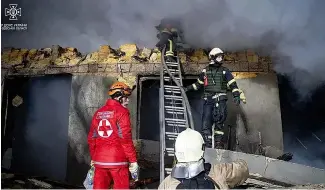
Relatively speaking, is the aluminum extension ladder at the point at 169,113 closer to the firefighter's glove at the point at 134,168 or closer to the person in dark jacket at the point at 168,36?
the person in dark jacket at the point at 168,36

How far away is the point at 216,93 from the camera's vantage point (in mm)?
6008

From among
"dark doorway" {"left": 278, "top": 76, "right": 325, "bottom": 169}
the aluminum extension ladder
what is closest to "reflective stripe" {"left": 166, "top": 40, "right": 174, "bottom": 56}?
the aluminum extension ladder

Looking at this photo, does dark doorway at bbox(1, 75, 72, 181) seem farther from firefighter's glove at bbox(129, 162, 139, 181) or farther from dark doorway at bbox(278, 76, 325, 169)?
dark doorway at bbox(278, 76, 325, 169)

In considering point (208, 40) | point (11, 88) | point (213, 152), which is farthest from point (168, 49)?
point (11, 88)

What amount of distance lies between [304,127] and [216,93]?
298 centimetres

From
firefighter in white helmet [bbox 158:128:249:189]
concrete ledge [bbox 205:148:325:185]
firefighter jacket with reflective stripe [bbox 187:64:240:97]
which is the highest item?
firefighter jacket with reflective stripe [bbox 187:64:240:97]

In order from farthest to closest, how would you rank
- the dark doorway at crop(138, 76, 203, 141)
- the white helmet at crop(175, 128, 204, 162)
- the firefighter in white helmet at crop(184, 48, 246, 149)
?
the dark doorway at crop(138, 76, 203, 141) < the firefighter in white helmet at crop(184, 48, 246, 149) < the white helmet at crop(175, 128, 204, 162)

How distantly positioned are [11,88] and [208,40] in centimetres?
404

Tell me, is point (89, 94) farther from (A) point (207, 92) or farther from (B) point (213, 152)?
(B) point (213, 152)

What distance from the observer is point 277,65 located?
23.3 feet

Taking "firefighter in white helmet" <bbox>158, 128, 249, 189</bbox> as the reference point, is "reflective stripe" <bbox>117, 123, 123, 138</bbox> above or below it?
above

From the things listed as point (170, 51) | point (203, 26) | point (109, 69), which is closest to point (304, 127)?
point (203, 26)

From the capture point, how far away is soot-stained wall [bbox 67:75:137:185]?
6.95 metres

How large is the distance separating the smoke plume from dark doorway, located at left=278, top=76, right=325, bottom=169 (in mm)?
733
